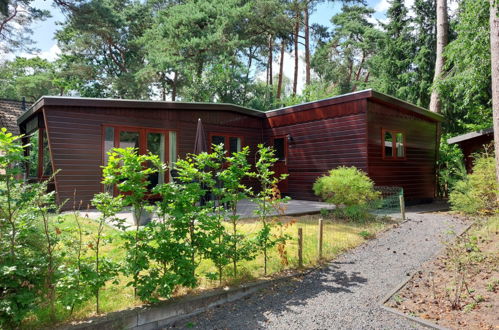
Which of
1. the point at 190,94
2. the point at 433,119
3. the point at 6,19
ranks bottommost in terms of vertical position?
the point at 433,119

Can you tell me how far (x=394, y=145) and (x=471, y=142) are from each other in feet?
12.0

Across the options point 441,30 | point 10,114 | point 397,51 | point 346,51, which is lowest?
point 10,114

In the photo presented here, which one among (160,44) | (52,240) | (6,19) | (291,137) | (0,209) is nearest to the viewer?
(0,209)

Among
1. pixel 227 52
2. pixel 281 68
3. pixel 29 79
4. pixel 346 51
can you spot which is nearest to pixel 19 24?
pixel 29 79

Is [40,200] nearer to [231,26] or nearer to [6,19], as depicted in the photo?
[231,26]

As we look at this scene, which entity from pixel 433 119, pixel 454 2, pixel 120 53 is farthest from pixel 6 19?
pixel 454 2

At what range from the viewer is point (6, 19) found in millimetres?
16297

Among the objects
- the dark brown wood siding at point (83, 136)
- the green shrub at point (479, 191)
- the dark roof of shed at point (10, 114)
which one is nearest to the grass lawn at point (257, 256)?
the dark brown wood siding at point (83, 136)

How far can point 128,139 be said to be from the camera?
8242mm

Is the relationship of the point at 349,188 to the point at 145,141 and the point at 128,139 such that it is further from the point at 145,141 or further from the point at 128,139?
the point at 128,139

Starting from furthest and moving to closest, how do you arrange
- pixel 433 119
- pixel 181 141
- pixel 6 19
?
pixel 6 19, pixel 433 119, pixel 181 141

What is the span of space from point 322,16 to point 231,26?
7.71 metres

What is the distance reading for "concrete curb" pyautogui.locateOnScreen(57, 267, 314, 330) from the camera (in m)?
2.49

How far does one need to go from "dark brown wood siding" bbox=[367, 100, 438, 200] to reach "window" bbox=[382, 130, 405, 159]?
0.15 meters
